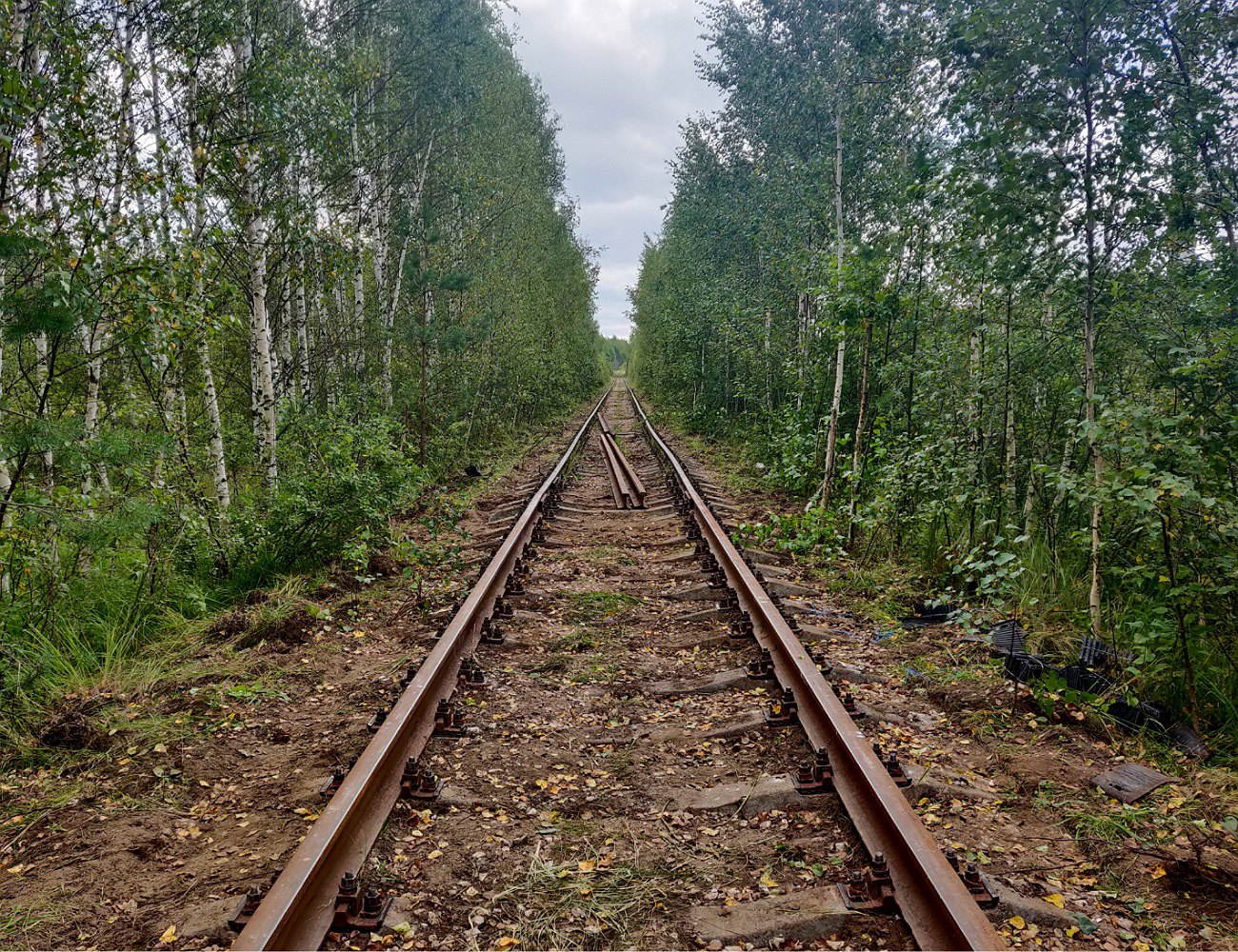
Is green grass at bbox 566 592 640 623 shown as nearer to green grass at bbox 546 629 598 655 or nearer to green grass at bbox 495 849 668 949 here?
green grass at bbox 546 629 598 655

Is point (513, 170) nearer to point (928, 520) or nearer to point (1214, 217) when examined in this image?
point (928, 520)

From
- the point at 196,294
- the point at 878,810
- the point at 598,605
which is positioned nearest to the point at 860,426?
the point at 598,605

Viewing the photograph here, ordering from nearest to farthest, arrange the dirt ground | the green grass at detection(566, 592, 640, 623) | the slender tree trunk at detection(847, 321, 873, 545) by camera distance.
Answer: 1. the dirt ground
2. the green grass at detection(566, 592, 640, 623)
3. the slender tree trunk at detection(847, 321, 873, 545)

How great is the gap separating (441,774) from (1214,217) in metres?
5.18

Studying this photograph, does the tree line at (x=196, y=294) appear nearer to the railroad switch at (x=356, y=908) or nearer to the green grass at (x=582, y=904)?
the railroad switch at (x=356, y=908)

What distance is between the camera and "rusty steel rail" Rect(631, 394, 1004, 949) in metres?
2.14

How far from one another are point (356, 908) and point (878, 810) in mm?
1879

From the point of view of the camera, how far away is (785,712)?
145 inches

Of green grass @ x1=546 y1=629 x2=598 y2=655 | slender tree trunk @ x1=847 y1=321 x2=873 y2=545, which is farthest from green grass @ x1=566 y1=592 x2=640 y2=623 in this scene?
slender tree trunk @ x1=847 y1=321 x2=873 y2=545

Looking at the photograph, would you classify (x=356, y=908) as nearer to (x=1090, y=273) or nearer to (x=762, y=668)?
(x=762, y=668)

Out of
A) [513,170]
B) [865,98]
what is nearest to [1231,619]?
[865,98]

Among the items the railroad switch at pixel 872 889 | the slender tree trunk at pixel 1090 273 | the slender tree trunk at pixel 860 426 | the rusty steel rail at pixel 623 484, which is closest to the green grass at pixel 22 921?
the railroad switch at pixel 872 889

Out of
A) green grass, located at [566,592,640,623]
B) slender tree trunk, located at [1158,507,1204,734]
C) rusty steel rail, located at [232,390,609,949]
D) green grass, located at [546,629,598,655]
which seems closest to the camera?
rusty steel rail, located at [232,390,609,949]

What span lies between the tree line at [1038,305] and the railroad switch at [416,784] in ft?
11.1
